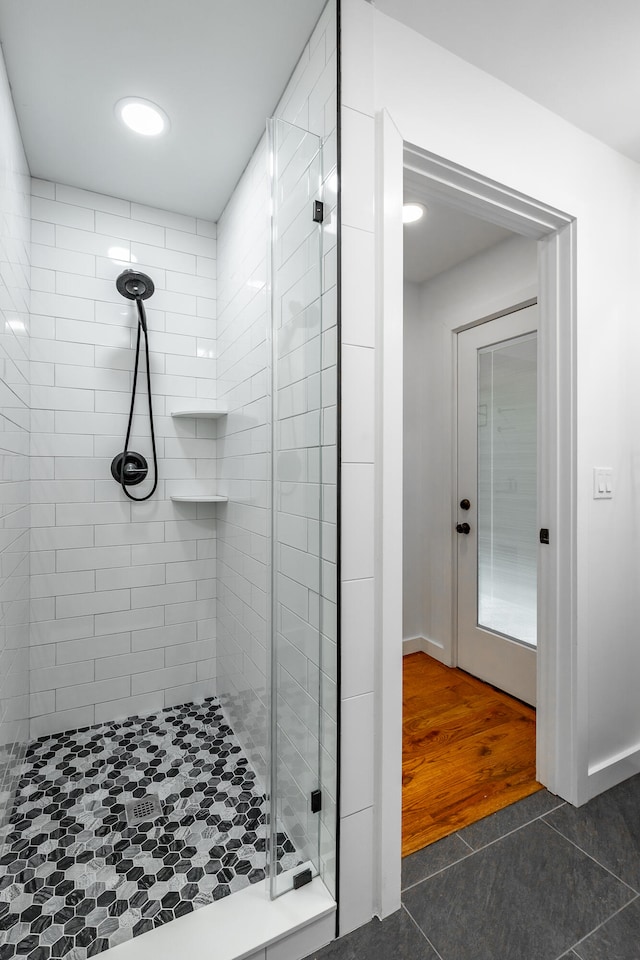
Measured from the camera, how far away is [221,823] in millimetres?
1512

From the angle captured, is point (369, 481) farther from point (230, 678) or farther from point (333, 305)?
point (230, 678)

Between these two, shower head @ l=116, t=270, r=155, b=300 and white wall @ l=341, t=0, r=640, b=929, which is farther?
shower head @ l=116, t=270, r=155, b=300

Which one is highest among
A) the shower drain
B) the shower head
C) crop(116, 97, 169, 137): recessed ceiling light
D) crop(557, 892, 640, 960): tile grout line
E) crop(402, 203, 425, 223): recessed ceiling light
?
crop(402, 203, 425, 223): recessed ceiling light

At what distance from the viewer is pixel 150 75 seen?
1.42 meters

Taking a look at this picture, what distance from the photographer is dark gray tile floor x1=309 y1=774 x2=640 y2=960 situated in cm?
113

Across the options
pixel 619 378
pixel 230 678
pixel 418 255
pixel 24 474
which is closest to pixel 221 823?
pixel 230 678

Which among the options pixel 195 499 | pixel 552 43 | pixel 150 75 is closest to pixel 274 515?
pixel 195 499

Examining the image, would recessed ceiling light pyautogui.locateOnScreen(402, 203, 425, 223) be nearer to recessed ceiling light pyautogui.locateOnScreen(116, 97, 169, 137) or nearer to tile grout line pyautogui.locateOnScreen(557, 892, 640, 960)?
recessed ceiling light pyautogui.locateOnScreen(116, 97, 169, 137)

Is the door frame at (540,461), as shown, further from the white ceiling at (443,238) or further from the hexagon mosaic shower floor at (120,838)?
the white ceiling at (443,238)

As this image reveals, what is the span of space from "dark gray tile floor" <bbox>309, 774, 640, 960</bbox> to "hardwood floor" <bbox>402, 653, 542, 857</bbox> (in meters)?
0.07

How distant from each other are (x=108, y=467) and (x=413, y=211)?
1.91m

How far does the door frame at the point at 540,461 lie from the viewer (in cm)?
119

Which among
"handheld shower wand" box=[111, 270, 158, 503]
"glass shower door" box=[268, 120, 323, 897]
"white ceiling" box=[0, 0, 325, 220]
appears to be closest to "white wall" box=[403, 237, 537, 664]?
"white ceiling" box=[0, 0, 325, 220]

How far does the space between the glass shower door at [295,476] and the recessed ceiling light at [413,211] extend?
1.21 metres
